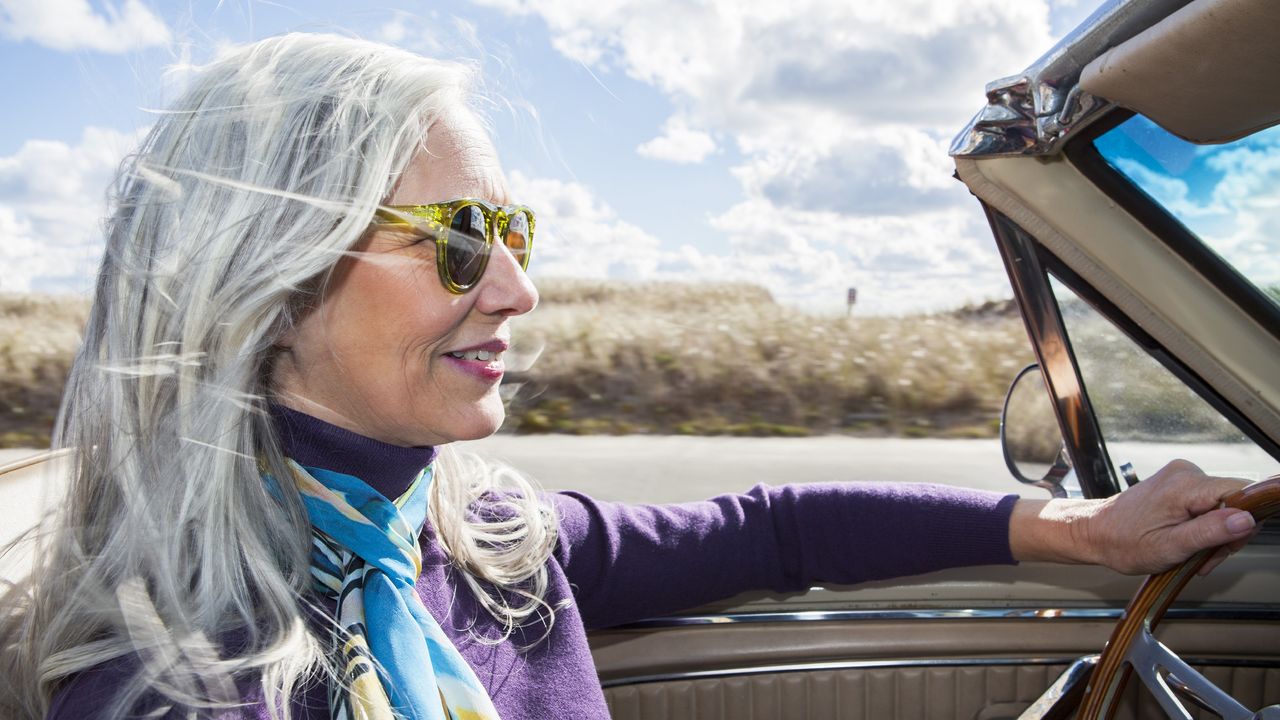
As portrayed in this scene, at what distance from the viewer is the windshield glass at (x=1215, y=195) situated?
1.43 metres

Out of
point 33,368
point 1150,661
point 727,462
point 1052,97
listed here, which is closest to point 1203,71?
point 1052,97

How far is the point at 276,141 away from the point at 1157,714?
1.87 m

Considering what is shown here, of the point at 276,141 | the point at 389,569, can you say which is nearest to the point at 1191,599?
the point at 389,569

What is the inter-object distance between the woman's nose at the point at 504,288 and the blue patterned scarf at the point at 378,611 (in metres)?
0.29

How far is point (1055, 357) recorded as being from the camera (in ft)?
6.08

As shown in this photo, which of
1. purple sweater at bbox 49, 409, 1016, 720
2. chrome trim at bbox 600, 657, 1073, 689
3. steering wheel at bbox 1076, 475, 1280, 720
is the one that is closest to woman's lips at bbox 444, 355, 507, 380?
purple sweater at bbox 49, 409, 1016, 720

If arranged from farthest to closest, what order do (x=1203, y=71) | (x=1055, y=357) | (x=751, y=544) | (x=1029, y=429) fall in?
(x=1029, y=429) < (x=1055, y=357) < (x=751, y=544) < (x=1203, y=71)

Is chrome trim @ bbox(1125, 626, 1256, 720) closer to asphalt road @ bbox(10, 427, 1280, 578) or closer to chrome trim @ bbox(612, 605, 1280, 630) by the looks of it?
chrome trim @ bbox(612, 605, 1280, 630)

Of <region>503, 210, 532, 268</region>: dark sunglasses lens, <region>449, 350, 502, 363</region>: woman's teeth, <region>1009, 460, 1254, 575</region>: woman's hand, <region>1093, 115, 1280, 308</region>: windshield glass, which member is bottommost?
<region>1009, 460, 1254, 575</region>: woman's hand

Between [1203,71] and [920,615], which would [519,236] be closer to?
[1203,71]

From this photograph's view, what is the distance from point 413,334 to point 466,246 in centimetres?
13

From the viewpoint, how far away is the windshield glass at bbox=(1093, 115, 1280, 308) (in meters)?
1.43

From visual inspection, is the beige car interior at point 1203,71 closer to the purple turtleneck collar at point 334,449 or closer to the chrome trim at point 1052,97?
the chrome trim at point 1052,97

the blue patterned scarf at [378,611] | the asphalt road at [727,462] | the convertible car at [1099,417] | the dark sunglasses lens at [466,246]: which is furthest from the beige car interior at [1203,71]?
the asphalt road at [727,462]
